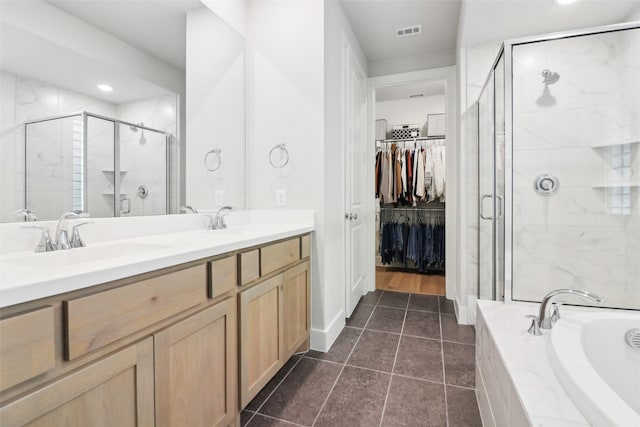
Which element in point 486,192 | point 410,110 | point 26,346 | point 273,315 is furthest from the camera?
point 410,110

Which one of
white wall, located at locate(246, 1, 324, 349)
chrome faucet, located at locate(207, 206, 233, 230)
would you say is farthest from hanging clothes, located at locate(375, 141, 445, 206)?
chrome faucet, located at locate(207, 206, 233, 230)

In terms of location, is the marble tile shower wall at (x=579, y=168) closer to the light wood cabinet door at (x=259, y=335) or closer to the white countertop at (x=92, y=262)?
the light wood cabinet door at (x=259, y=335)

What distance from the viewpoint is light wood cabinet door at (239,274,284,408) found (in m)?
1.32

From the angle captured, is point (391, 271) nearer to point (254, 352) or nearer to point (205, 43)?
point (254, 352)

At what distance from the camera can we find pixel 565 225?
2.15 meters

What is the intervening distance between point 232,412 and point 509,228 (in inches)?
69.4

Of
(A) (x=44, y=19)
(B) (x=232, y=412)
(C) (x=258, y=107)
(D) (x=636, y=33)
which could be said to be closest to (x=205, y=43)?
(C) (x=258, y=107)

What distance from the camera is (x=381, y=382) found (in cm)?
171

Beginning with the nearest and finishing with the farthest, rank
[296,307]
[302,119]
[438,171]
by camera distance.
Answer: [296,307] → [302,119] → [438,171]

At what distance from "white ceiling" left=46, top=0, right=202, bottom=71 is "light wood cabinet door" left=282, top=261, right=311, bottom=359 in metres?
Answer: 1.33

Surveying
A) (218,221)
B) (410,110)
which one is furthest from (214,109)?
(410,110)

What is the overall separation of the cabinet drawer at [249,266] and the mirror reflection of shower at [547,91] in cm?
216

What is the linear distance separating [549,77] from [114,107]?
259cm

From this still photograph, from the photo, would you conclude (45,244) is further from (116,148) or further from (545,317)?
(545,317)
